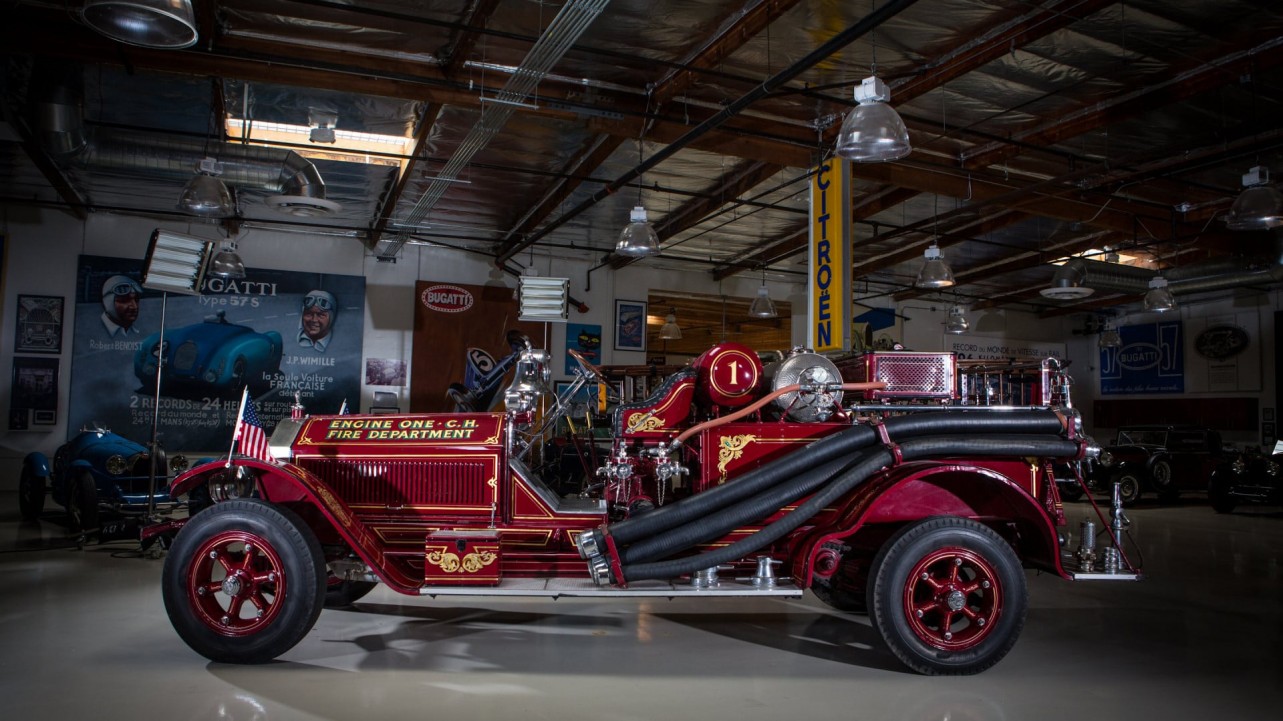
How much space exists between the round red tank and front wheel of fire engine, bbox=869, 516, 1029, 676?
43.7 inches

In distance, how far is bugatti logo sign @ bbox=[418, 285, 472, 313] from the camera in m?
13.8

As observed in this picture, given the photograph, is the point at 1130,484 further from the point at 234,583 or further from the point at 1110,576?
the point at 234,583

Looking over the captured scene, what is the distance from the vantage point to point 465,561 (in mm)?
3770

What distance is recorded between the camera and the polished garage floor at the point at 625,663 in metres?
3.17

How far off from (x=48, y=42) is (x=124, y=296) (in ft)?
21.7

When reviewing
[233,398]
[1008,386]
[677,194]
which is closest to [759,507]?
[1008,386]

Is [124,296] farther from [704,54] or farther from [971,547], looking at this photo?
[971,547]

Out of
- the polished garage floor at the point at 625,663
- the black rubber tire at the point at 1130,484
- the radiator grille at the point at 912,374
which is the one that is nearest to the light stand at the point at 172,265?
the polished garage floor at the point at 625,663

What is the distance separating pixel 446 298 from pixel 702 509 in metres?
10.8

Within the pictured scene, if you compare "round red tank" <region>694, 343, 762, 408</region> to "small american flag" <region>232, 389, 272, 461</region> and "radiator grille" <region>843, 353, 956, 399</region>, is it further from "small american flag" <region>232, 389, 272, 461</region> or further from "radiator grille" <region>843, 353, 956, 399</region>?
"small american flag" <region>232, 389, 272, 461</region>

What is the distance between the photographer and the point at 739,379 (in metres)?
4.32

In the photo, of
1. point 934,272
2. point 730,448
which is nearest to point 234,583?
point 730,448

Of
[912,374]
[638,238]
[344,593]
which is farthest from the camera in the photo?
[638,238]

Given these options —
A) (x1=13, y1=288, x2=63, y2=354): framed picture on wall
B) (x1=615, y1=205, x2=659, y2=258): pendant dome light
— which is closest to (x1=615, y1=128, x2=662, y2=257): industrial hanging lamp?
(x1=615, y1=205, x2=659, y2=258): pendant dome light
